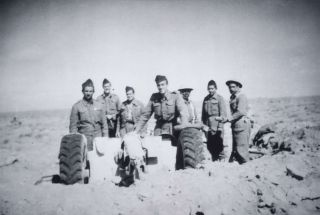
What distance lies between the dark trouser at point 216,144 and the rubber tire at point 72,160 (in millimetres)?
3992

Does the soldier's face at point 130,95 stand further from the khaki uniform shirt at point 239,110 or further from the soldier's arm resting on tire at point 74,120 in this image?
the khaki uniform shirt at point 239,110

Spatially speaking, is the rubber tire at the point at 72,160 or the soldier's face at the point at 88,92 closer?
the rubber tire at the point at 72,160

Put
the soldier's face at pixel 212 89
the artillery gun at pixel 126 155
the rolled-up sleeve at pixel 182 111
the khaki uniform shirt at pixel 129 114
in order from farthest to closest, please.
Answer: the khaki uniform shirt at pixel 129 114
the soldier's face at pixel 212 89
the rolled-up sleeve at pixel 182 111
the artillery gun at pixel 126 155

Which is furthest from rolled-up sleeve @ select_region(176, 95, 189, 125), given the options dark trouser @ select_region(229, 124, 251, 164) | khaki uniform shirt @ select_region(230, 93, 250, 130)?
dark trouser @ select_region(229, 124, 251, 164)

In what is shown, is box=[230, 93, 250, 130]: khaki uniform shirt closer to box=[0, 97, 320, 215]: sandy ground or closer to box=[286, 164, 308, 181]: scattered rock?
box=[0, 97, 320, 215]: sandy ground

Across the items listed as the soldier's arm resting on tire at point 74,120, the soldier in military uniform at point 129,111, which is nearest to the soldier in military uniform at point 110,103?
the soldier in military uniform at point 129,111

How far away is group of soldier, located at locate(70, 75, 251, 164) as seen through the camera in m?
5.33

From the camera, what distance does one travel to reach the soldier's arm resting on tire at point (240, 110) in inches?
227

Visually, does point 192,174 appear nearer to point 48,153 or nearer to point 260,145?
point 260,145

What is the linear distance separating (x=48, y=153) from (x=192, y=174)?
10.5 meters

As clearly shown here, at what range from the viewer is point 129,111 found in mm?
7703

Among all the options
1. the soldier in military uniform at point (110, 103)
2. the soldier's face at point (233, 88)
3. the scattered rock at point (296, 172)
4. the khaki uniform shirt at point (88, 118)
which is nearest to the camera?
the scattered rock at point (296, 172)

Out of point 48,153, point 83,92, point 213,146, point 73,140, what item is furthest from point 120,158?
point 48,153

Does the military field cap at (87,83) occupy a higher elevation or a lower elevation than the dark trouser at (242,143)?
higher
